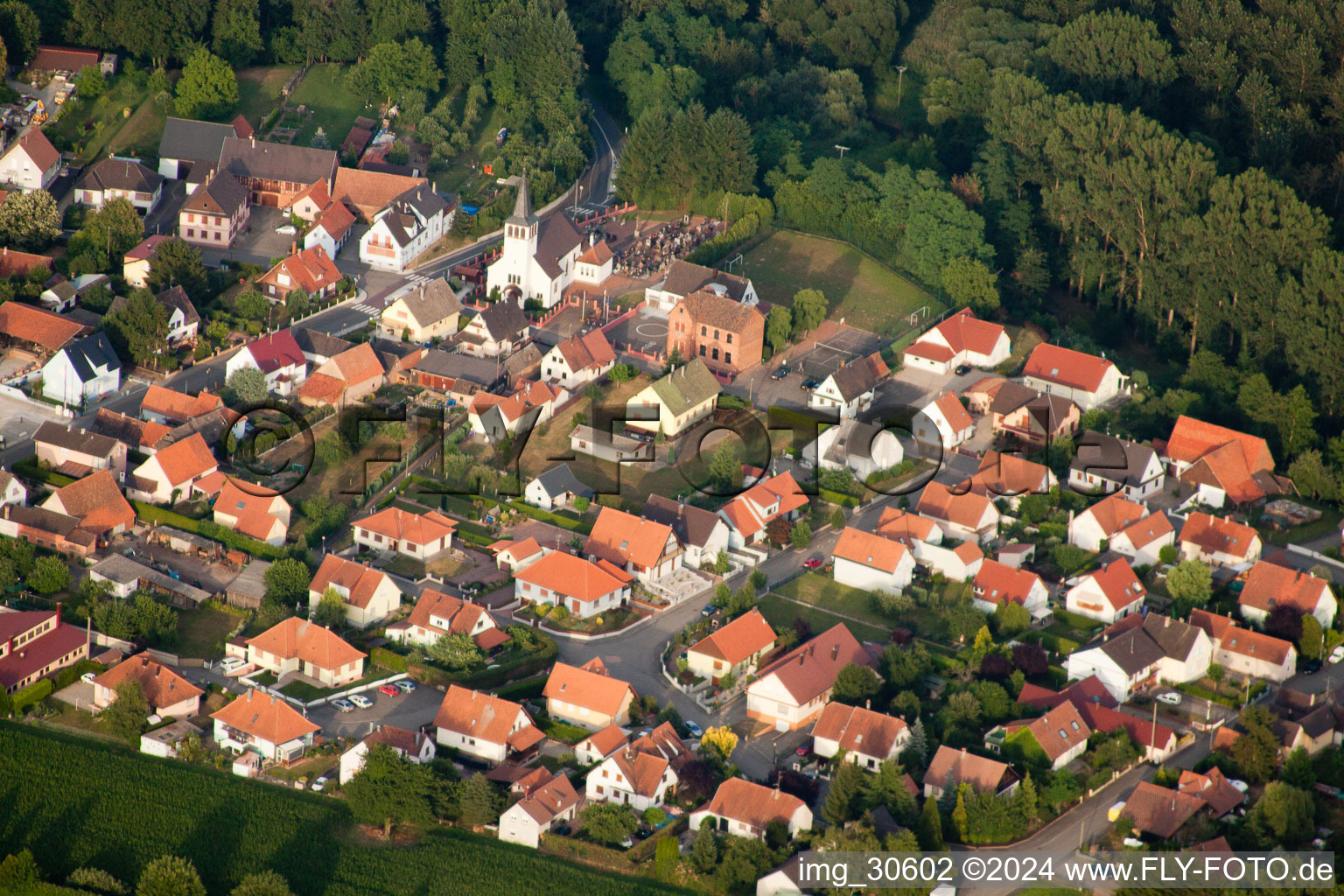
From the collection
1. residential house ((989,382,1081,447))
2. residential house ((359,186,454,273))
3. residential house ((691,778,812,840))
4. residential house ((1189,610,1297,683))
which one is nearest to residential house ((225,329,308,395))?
residential house ((359,186,454,273))

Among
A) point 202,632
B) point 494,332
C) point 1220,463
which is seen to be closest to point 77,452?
point 202,632

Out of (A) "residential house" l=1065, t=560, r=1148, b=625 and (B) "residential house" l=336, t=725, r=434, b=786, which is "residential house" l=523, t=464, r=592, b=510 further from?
(A) "residential house" l=1065, t=560, r=1148, b=625

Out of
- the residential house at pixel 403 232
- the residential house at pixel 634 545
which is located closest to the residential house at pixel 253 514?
the residential house at pixel 634 545

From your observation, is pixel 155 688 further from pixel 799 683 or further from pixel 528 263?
pixel 528 263

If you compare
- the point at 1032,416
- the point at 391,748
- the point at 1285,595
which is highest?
the point at 391,748

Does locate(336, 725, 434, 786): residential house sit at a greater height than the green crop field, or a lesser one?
greater

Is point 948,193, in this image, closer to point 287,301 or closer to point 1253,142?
point 1253,142
